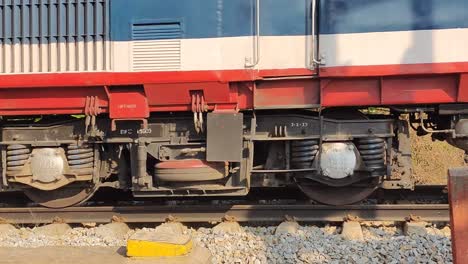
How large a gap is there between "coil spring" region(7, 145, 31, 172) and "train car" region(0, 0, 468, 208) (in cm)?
2

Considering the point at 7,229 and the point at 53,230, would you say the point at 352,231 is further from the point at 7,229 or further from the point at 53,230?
the point at 7,229

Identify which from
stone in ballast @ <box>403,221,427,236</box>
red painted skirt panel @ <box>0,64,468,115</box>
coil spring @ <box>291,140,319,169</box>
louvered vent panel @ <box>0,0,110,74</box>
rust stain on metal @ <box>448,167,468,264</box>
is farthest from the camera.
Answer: louvered vent panel @ <box>0,0,110,74</box>

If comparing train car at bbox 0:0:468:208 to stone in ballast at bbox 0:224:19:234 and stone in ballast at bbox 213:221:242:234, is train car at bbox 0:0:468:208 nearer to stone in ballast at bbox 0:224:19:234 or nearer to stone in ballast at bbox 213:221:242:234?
stone in ballast at bbox 213:221:242:234

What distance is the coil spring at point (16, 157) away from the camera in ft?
22.4

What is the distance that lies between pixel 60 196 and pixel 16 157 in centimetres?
74

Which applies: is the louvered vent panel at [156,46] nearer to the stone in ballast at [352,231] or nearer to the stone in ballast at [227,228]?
the stone in ballast at [227,228]

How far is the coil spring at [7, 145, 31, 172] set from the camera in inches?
269

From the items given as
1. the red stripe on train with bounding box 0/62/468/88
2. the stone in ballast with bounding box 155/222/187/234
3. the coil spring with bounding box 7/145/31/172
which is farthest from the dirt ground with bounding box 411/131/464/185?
the coil spring with bounding box 7/145/31/172

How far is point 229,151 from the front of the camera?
6320mm

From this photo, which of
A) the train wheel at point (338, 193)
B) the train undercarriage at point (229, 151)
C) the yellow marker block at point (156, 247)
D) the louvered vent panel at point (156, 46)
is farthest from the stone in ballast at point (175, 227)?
the yellow marker block at point (156, 247)

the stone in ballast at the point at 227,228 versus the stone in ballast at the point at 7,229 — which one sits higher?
the stone in ballast at the point at 227,228

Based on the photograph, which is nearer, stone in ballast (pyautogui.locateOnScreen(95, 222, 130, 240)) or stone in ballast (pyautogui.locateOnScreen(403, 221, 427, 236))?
stone in ballast (pyautogui.locateOnScreen(403, 221, 427, 236))

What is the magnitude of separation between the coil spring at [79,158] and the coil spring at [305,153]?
8.11 ft

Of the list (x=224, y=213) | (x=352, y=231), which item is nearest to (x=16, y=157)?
(x=224, y=213)
